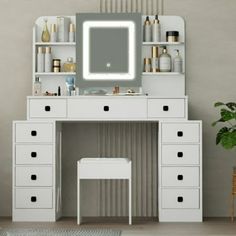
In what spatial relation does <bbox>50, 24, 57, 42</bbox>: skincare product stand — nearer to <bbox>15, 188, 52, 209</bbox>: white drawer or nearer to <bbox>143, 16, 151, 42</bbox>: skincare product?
<bbox>143, 16, 151, 42</bbox>: skincare product

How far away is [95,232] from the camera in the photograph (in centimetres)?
518

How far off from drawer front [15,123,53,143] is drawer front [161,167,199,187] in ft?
3.24

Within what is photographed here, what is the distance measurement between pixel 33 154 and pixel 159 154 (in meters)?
1.01

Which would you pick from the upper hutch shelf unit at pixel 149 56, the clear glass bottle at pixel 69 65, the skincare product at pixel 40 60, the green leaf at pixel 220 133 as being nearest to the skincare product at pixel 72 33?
the upper hutch shelf unit at pixel 149 56

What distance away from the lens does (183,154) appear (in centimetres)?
575

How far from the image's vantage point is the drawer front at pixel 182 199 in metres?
5.74

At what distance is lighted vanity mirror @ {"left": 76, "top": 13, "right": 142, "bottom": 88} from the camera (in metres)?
6.20

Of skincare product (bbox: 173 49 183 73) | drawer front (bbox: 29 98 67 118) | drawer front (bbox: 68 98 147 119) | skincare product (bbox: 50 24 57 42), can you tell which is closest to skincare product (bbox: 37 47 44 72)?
skincare product (bbox: 50 24 57 42)

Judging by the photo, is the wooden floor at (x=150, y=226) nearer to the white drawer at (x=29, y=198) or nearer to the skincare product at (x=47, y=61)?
the white drawer at (x=29, y=198)

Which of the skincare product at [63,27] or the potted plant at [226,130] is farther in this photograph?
the skincare product at [63,27]

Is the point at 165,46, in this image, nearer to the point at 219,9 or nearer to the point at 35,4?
the point at 219,9

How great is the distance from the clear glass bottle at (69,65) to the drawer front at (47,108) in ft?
1.69

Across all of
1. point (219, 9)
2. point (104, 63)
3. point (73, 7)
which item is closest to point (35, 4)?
point (73, 7)

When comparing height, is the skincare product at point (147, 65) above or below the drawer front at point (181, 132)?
above
